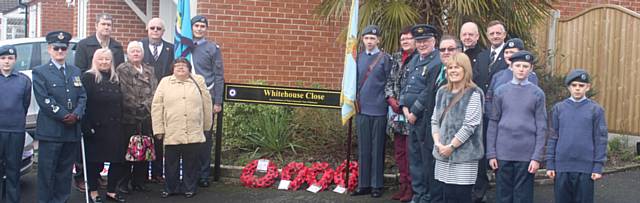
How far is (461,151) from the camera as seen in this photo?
A: 5.80 meters

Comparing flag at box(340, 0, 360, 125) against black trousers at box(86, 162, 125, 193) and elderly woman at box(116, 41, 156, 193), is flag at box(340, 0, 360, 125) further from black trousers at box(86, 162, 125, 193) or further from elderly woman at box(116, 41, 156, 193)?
black trousers at box(86, 162, 125, 193)

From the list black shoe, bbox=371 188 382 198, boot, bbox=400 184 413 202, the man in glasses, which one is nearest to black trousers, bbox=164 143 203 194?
the man in glasses

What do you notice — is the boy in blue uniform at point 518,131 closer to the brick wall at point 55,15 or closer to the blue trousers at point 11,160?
the blue trousers at point 11,160

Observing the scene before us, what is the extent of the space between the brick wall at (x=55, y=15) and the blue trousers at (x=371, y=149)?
16802 millimetres

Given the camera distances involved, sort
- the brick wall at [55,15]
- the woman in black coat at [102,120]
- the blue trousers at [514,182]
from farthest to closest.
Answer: the brick wall at [55,15], the woman in black coat at [102,120], the blue trousers at [514,182]

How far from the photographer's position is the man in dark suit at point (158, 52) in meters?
7.88

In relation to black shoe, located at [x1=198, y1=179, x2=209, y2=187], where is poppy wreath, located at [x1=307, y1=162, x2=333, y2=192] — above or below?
above

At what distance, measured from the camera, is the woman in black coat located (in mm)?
7055

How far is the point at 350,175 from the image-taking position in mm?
7906

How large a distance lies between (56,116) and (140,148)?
113 centimetres

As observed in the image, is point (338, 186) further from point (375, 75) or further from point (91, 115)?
point (91, 115)

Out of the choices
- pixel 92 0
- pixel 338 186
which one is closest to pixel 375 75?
pixel 338 186

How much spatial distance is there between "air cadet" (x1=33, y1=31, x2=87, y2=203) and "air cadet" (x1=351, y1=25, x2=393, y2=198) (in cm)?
271

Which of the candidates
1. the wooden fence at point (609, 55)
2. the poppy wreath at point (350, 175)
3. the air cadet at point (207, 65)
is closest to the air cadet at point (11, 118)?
the air cadet at point (207, 65)
